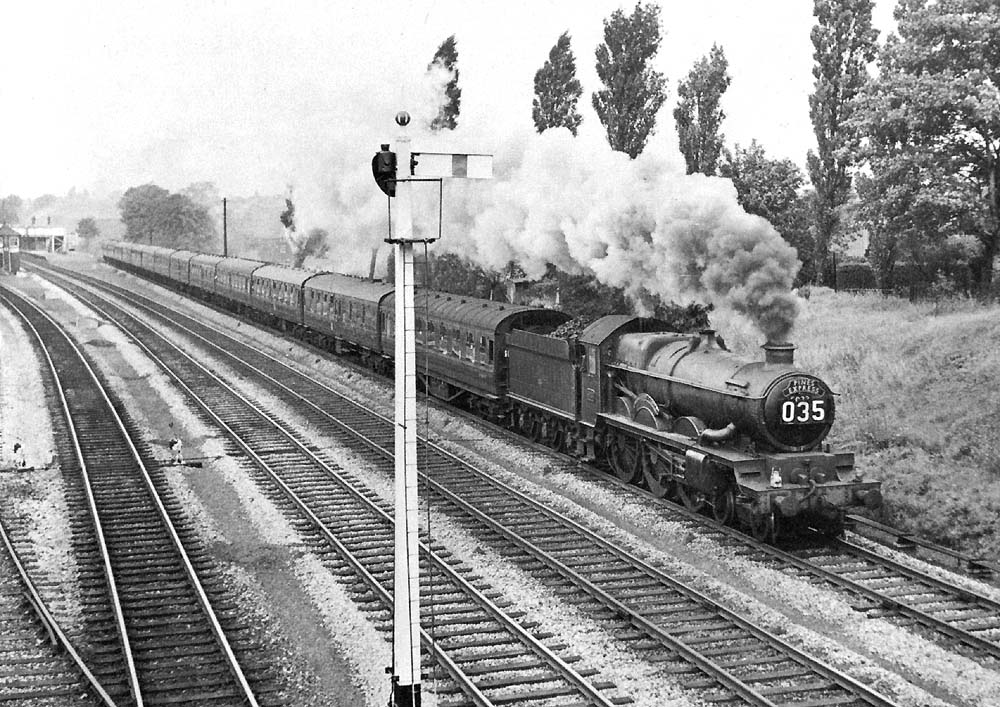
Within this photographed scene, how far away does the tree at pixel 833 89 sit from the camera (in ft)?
111

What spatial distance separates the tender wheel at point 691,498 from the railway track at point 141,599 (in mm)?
7044

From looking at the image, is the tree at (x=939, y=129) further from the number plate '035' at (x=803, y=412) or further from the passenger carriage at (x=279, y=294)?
the passenger carriage at (x=279, y=294)

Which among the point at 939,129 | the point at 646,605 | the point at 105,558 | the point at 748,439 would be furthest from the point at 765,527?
the point at 939,129

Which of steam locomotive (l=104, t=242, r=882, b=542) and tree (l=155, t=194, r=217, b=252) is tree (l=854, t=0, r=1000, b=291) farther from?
tree (l=155, t=194, r=217, b=252)

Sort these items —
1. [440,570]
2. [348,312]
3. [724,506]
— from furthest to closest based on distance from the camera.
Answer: [348,312]
[724,506]
[440,570]

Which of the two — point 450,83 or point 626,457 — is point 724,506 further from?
point 450,83

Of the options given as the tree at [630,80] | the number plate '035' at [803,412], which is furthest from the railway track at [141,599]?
the tree at [630,80]

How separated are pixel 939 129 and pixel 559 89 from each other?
570 inches

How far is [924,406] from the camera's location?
744 inches

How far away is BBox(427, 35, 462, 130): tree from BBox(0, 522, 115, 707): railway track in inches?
1159

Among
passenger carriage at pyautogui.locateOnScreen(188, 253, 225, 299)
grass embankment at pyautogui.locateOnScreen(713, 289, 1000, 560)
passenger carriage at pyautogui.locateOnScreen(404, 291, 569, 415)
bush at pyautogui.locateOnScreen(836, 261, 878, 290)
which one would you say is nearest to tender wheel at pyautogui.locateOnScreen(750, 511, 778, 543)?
grass embankment at pyautogui.locateOnScreen(713, 289, 1000, 560)

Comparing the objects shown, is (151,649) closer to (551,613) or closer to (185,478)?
(551,613)

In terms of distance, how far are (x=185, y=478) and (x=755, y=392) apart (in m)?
10.0

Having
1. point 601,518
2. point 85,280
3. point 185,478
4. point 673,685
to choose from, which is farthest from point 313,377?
point 85,280
